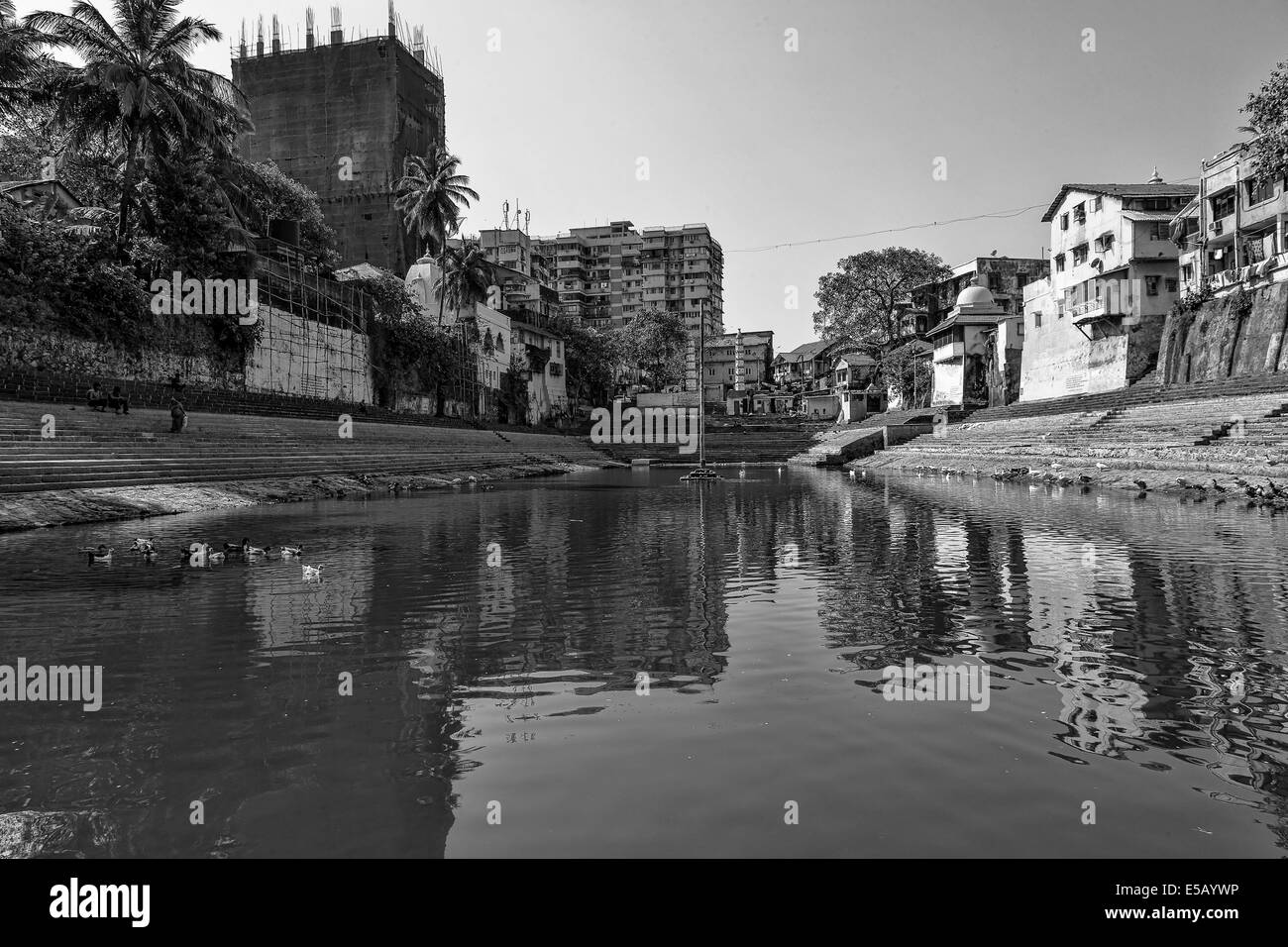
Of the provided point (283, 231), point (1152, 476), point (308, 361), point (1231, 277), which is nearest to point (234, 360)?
point (308, 361)

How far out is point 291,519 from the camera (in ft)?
64.6

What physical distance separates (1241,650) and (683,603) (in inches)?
219

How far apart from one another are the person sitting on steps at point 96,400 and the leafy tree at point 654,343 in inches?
2443

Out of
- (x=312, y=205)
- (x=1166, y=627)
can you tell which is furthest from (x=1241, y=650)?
(x=312, y=205)

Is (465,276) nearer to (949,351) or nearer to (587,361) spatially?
(587,361)

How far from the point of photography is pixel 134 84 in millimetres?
29031

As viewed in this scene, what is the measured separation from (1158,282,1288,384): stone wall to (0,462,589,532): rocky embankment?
34.5 m

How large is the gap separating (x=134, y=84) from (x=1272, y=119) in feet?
141

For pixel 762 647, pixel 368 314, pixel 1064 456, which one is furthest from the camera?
pixel 368 314

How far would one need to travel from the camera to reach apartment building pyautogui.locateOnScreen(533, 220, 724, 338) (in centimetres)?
11300

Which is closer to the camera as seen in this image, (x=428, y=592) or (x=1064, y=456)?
(x=428, y=592)
